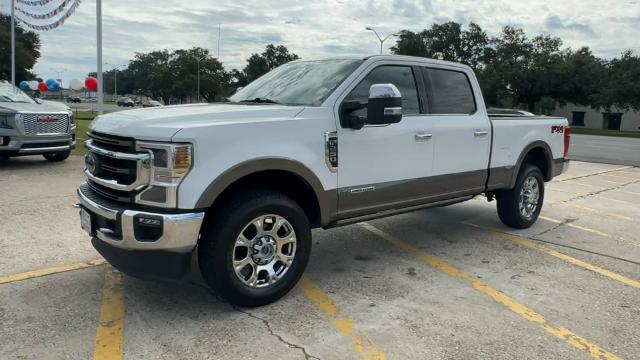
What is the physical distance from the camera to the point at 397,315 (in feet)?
12.6

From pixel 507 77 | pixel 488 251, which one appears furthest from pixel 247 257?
pixel 507 77

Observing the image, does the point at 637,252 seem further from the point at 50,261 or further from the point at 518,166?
the point at 50,261

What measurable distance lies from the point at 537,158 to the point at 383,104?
3.65 metres

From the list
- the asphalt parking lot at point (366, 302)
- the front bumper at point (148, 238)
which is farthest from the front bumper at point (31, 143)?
the front bumper at point (148, 238)

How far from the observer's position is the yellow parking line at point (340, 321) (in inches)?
130

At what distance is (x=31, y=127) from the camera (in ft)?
32.4

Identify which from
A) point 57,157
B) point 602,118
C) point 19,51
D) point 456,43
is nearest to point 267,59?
point 456,43

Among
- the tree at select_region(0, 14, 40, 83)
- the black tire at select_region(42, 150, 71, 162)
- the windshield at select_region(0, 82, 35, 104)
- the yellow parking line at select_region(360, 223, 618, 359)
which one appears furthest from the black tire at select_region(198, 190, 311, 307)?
the tree at select_region(0, 14, 40, 83)

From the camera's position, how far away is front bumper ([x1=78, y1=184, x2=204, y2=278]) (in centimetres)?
339

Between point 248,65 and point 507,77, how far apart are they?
41441 millimetres

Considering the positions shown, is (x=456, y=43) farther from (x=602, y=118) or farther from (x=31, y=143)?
(x=31, y=143)

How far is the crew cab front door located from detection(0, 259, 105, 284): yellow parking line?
2.37 m

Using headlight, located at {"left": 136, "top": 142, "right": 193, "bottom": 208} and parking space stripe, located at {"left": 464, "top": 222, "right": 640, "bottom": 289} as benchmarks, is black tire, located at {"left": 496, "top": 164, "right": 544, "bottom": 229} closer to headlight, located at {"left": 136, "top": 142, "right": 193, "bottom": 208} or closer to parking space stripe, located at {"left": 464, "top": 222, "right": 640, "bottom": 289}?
parking space stripe, located at {"left": 464, "top": 222, "right": 640, "bottom": 289}

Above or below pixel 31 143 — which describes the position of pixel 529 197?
below
